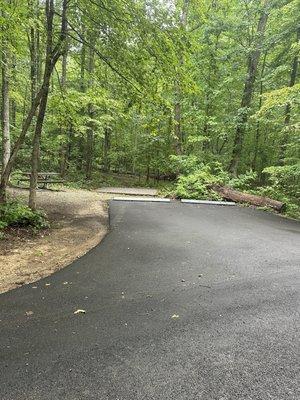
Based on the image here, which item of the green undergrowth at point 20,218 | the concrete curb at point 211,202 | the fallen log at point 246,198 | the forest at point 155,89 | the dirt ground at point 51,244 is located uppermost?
the forest at point 155,89

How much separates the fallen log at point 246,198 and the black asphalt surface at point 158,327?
189 inches

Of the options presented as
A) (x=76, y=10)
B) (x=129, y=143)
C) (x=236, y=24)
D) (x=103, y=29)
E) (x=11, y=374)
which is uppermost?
(x=236, y=24)

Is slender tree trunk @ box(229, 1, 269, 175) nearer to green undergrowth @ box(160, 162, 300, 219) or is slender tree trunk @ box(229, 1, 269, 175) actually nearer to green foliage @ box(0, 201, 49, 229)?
green undergrowth @ box(160, 162, 300, 219)

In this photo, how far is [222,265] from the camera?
4902 millimetres

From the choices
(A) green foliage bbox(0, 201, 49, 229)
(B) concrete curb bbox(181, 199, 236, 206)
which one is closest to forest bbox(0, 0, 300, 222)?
(A) green foliage bbox(0, 201, 49, 229)

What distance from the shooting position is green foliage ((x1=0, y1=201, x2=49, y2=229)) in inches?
264

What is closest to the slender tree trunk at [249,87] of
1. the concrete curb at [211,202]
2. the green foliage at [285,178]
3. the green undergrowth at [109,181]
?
the green foliage at [285,178]

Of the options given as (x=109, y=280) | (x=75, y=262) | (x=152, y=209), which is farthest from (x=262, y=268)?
(x=152, y=209)

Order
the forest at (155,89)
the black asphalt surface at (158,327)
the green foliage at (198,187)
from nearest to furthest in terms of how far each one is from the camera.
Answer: the black asphalt surface at (158,327), the forest at (155,89), the green foliage at (198,187)

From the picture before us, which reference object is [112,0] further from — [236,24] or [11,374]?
[236,24]

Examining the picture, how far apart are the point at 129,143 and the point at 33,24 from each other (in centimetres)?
1095

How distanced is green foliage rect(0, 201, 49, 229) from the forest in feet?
2.19

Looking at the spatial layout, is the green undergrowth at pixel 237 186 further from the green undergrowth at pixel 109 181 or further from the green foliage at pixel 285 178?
the green undergrowth at pixel 109 181

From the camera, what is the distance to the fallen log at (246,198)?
10290 mm
